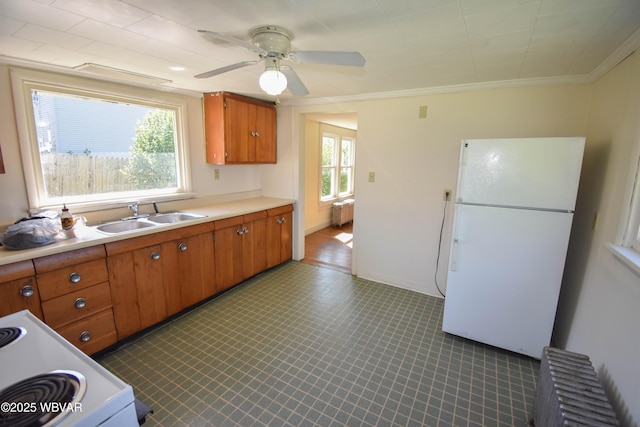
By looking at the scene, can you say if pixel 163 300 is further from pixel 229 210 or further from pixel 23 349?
pixel 23 349

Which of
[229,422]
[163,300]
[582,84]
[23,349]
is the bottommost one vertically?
[229,422]

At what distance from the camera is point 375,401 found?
1.82m

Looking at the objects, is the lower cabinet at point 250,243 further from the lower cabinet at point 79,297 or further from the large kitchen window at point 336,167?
the large kitchen window at point 336,167

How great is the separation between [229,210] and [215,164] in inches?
26.8

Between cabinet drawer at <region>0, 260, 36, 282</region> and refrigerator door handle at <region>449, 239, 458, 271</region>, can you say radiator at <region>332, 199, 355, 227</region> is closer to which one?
refrigerator door handle at <region>449, 239, 458, 271</region>

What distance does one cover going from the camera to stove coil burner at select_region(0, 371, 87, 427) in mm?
681

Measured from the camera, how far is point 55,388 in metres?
0.78

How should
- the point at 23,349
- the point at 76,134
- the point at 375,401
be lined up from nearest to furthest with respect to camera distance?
the point at 23,349
the point at 375,401
the point at 76,134

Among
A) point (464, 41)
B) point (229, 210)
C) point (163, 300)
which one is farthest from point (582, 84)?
point (163, 300)

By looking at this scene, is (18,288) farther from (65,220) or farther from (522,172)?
(522,172)

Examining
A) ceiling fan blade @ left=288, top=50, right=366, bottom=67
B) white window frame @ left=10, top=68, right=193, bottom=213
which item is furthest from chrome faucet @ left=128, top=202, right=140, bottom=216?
ceiling fan blade @ left=288, top=50, right=366, bottom=67

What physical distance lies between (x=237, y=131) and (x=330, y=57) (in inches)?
82.1

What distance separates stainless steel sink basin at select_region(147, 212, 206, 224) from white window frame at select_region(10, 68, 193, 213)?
210 mm

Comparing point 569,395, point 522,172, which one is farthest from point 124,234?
point 522,172
